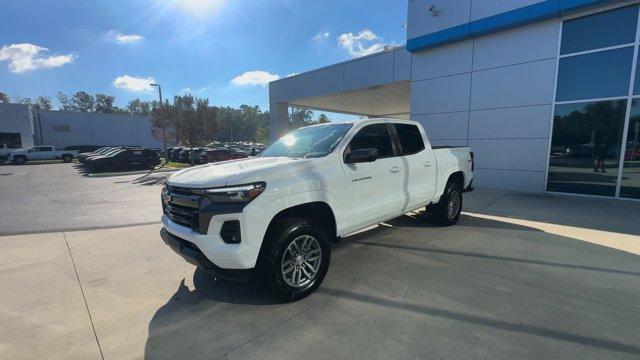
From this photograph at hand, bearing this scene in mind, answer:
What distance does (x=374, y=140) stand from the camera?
4.42 m

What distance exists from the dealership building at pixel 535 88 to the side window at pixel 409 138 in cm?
692

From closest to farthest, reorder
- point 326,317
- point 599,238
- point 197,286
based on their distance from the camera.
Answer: point 326,317, point 197,286, point 599,238

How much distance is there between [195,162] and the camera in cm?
2403

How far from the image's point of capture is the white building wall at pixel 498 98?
32.2 ft

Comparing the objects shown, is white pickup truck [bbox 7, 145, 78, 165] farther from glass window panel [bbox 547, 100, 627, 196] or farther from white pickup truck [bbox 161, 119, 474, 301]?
glass window panel [bbox 547, 100, 627, 196]

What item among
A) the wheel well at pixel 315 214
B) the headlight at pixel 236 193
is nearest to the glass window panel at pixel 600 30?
the wheel well at pixel 315 214

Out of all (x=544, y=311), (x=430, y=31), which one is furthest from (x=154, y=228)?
(x=430, y=31)

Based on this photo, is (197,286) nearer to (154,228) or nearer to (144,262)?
(144,262)

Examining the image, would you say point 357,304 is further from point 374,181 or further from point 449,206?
point 449,206

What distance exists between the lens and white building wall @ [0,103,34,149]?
3372 centimetres

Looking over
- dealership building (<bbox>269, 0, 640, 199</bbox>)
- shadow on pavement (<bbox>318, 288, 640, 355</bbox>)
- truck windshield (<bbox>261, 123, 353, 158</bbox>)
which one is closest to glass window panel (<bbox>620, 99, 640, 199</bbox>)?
dealership building (<bbox>269, 0, 640, 199</bbox>)

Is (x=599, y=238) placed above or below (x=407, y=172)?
below

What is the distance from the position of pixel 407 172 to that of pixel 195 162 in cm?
2206

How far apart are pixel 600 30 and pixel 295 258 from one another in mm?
10981
